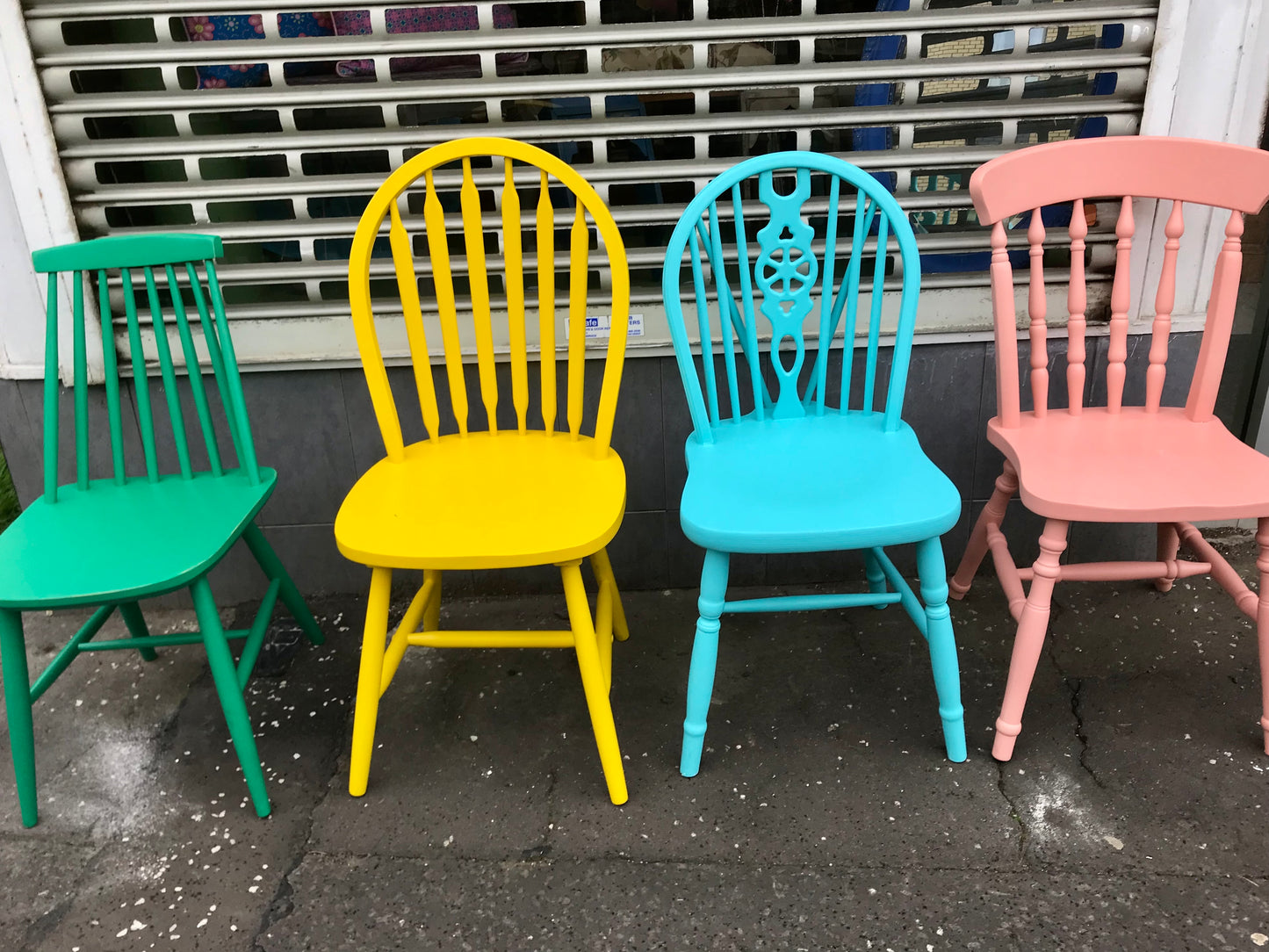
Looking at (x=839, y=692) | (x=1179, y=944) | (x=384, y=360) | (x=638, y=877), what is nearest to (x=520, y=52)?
(x=384, y=360)

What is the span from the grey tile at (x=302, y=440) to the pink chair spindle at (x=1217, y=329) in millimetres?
1856

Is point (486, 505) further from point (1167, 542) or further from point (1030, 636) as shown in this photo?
point (1167, 542)

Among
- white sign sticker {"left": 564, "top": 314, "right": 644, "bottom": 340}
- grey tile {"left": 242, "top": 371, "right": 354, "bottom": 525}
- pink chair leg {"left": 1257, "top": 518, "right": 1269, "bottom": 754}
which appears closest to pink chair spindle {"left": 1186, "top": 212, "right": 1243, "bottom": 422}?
pink chair leg {"left": 1257, "top": 518, "right": 1269, "bottom": 754}

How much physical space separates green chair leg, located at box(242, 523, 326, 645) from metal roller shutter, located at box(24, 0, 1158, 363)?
58 centimetres

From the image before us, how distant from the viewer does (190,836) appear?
59.0 inches

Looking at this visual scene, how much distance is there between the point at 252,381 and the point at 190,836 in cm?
100

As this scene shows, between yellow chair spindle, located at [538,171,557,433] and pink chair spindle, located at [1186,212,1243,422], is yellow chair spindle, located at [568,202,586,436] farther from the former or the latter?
pink chair spindle, located at [1186,212,1243,422]

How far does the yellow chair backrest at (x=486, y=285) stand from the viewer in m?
1.57

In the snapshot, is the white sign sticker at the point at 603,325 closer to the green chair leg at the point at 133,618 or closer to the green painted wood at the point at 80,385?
the green painted wood at the point at 80,385

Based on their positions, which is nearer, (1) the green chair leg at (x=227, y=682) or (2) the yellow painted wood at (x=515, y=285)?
(1) the green chair leg at (x=227, y=682)

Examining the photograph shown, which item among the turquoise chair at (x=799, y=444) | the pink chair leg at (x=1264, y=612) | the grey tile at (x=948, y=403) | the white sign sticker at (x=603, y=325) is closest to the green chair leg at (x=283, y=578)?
the white sign sticker at (x=603, y=325)

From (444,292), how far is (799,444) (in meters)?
0.77

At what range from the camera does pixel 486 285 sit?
5.45 feet

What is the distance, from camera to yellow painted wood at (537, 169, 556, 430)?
5.33 feet
